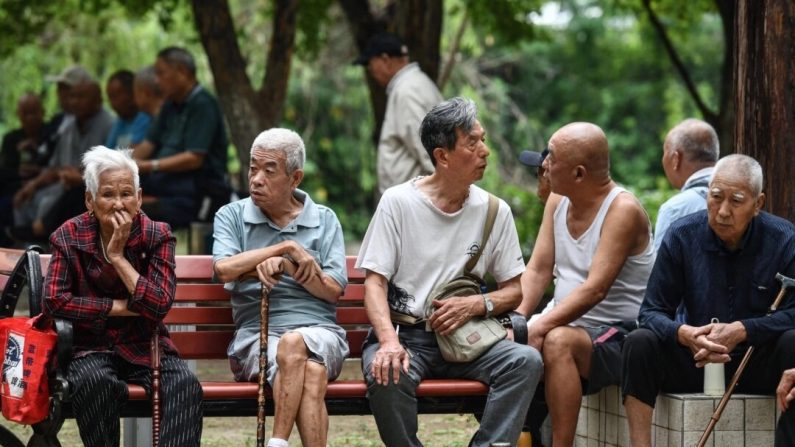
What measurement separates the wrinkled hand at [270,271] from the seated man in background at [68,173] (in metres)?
6.42

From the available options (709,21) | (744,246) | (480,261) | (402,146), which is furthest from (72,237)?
(709,21)

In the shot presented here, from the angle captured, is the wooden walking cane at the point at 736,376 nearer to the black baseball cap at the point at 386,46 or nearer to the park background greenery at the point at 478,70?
the black baseball cap at the point at 386,46

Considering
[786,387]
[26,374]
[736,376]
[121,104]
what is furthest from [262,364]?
[121,104]

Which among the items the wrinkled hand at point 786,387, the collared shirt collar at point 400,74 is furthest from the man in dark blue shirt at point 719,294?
the collared shirt collar at point 400,74

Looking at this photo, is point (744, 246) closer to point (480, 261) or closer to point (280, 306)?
point (480, 261)

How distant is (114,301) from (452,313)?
56.8 inches

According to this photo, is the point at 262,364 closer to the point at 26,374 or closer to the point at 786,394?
the point at 26,374

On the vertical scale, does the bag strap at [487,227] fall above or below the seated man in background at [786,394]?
above

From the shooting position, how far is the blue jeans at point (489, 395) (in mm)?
5902

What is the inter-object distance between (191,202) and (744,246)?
559cm

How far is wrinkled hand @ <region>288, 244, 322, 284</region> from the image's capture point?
239 inches

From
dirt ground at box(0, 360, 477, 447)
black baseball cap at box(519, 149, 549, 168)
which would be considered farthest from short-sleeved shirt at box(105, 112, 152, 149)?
black baseball cap at box(519, 149, 549, 168)

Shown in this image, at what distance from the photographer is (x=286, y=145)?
6305 mm

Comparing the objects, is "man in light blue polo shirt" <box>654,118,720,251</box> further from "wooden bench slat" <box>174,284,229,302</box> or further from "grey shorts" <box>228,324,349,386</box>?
"wooden bench slat" <box>174,284,229,302</box>
